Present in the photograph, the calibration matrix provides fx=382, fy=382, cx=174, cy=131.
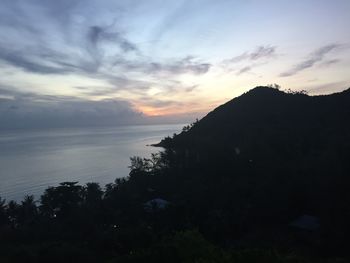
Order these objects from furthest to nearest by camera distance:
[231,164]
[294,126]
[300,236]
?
[294,126] < [231,164] < [300,236]

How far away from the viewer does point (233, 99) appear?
307 feet

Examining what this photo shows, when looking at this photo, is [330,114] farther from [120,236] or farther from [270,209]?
[120,236]

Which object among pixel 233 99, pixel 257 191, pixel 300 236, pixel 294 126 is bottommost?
pixel 300 236

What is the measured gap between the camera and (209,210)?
29.5 meters

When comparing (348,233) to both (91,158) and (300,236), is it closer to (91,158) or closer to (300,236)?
(300,236)

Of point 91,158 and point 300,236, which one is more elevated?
point 91,158

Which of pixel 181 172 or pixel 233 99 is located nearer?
pixel 181 172

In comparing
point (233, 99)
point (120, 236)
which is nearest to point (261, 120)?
point (233, 99)

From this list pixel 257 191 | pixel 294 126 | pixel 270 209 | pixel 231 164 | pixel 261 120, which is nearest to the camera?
pixel 270 209

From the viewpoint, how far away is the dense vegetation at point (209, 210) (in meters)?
16.2

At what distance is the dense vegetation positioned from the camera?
53.3 feet

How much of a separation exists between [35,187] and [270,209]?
4427 centimetres

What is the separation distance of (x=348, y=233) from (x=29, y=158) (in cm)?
9140

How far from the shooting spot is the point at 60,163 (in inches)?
3479
